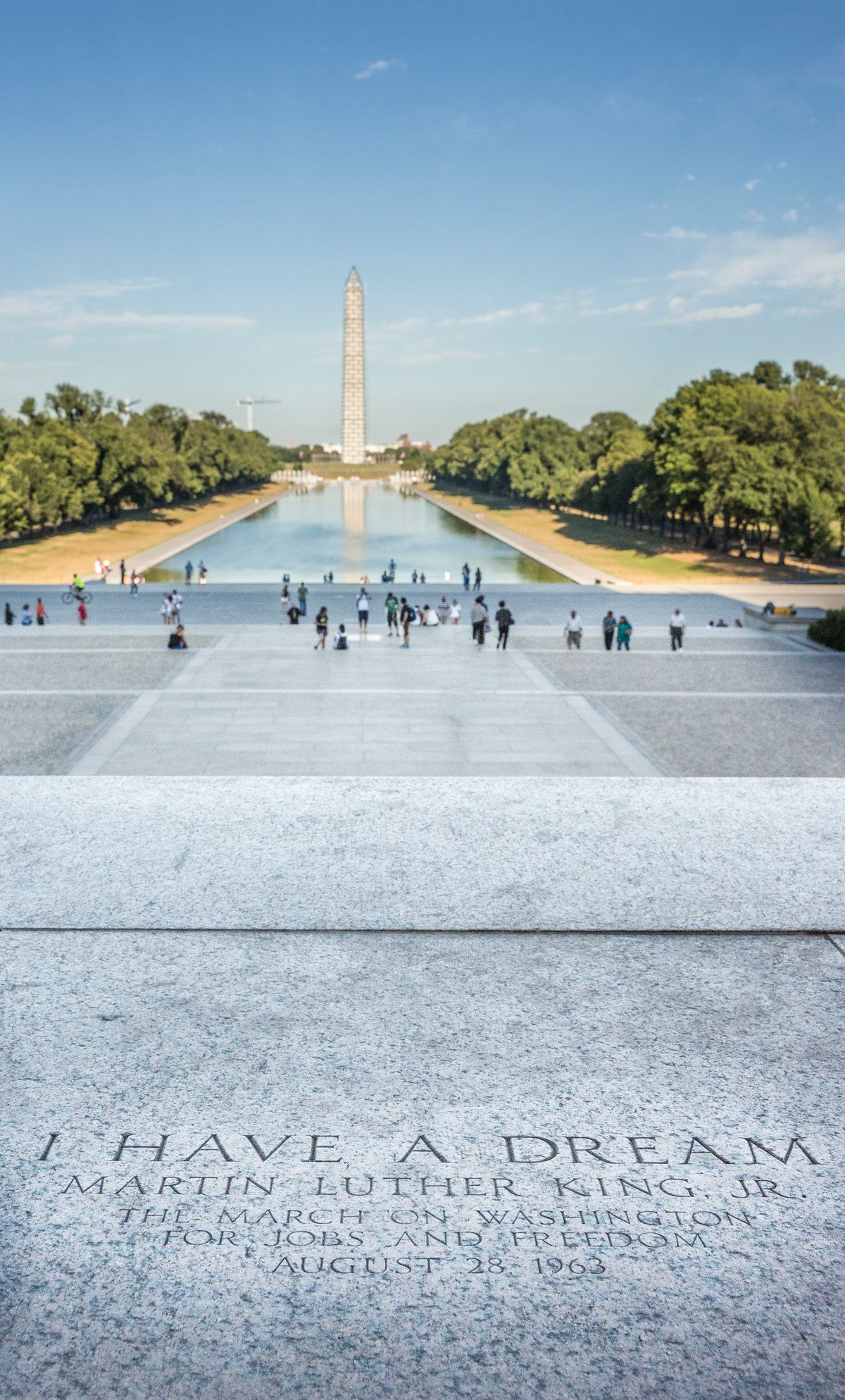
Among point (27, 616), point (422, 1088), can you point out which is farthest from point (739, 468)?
point (422, 1088)

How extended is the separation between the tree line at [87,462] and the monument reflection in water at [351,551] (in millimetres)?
7920

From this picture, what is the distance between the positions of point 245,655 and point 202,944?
18.0 m

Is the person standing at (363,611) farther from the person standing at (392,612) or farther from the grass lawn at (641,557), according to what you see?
the grass lawn at (641,557)

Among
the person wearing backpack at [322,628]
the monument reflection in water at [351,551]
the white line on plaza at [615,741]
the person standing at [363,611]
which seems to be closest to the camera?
the white line on plaza at [615,741]

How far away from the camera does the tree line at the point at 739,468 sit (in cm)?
5028

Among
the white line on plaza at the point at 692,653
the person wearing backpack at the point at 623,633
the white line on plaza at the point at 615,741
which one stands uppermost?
the person wearing backpack at the point at 623,633

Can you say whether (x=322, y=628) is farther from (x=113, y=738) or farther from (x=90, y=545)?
(x=90, y=545)

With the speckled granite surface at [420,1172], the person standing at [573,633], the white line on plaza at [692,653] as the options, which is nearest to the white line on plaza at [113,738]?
the speckled granite surface at [420,1172]

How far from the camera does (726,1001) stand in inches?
347

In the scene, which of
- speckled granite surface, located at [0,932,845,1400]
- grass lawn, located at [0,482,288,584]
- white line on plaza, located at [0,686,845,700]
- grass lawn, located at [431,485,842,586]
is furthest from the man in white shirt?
grass lawn, located at [0,482,288,584]

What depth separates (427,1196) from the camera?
6.48 metres

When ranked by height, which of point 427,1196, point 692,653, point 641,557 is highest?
point 641,557

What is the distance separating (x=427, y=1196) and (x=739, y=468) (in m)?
48.4

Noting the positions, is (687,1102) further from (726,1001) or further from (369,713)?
(369,713)
